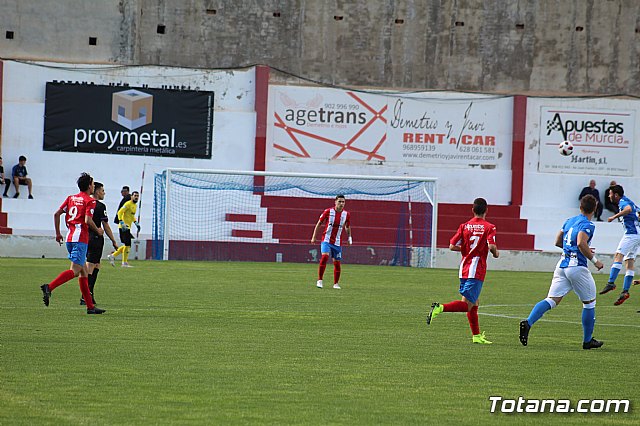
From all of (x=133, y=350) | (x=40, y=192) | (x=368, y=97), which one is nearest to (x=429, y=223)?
(x=368, y=97)

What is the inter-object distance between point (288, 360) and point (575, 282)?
3.76 m

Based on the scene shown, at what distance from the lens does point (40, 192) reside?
115 feet

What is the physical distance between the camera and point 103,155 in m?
36.7

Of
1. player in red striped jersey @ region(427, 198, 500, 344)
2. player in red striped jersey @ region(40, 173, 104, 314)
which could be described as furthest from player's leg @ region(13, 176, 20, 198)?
player in red striped jersey @ region(427, 198, 500, 344)

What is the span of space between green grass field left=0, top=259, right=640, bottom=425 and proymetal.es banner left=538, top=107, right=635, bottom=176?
2057cm

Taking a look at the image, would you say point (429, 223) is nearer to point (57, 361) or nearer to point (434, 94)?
point (434, 94)

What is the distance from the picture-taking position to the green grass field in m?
7.51

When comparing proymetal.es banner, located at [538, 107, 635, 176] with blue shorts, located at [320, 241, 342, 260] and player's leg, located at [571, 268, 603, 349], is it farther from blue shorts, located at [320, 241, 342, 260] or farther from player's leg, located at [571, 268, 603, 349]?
player's leg, located at [571, 268, 603, 349]

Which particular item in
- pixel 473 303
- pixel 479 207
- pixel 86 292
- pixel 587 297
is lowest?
pixel 86 292

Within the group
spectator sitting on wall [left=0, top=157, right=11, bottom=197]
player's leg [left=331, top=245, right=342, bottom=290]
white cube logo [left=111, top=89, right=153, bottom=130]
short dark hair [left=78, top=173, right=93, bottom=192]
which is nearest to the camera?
short dark hair [left=78, top=173, right=93, bottom=192]

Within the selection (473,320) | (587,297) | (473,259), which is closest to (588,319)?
(587,297)

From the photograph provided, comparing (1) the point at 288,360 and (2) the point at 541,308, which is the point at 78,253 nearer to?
(1) the point at 288,360

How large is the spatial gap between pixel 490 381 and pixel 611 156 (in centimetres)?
3265

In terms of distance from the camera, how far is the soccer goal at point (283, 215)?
34281mm
